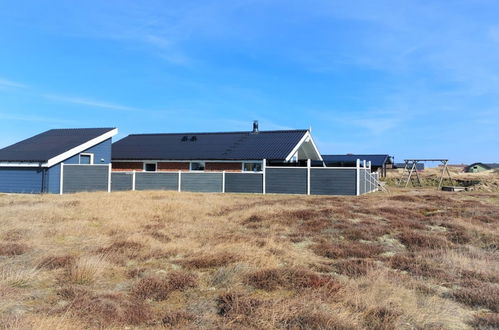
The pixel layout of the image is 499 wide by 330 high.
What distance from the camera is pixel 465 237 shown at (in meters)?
10.3

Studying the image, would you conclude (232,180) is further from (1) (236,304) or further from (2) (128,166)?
(1) (236,304)

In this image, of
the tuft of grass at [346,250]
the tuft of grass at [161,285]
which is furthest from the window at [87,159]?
the tuft of grass at [161,285]

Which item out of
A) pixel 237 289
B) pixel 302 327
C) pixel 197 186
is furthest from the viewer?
pixel 197 186

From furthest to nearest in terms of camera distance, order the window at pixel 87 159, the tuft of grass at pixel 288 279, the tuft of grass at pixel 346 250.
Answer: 1. the window at pixel 87 159
2. the tuft of grass at pixel 346 250
3. the tuft of grass at pixel 288 279

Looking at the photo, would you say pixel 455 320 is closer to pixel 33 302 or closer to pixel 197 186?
pixel 33 302

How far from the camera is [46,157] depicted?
2444 cm

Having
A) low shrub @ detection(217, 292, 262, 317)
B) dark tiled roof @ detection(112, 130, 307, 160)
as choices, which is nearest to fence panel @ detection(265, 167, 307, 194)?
dark tiled roof @ detection(112, 130, 307, 160)

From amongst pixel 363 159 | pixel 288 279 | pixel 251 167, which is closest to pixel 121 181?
pixel 251 167

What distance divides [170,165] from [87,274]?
25.1 metres

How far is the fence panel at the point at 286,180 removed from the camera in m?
25.5

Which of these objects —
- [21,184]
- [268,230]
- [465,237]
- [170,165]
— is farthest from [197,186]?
[465,237]

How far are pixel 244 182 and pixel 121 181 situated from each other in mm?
7848

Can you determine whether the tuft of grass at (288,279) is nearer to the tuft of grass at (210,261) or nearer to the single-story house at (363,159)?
the tuft of grass at (210,261)

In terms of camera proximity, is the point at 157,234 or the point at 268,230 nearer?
the point at 157,234
